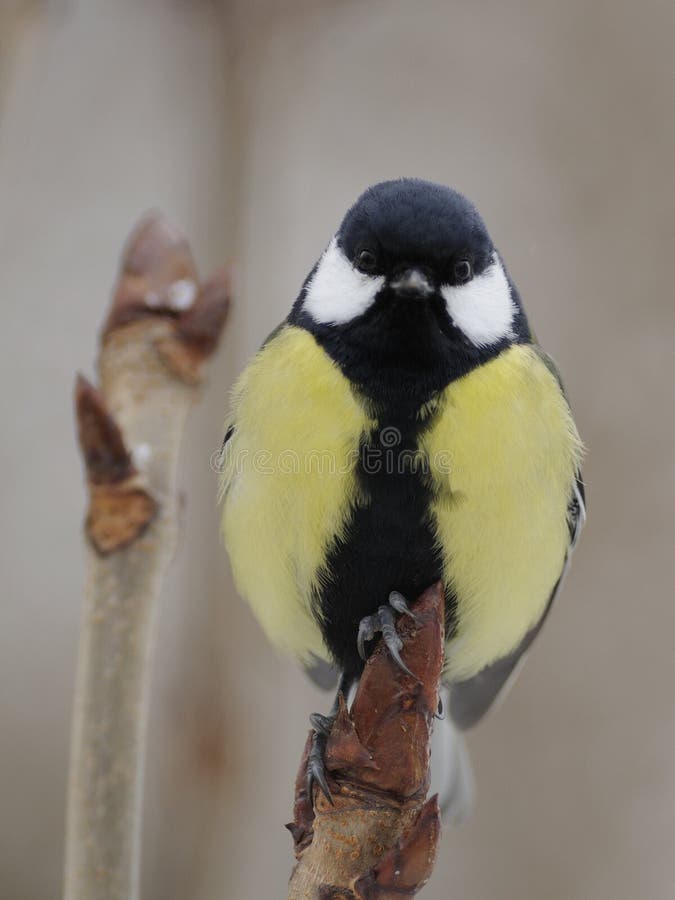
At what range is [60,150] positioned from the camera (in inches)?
99.9

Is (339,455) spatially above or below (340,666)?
above

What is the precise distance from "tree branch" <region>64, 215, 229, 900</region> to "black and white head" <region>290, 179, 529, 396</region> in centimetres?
30

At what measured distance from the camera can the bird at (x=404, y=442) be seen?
1285 millimetres

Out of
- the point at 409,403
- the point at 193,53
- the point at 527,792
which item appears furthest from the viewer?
the point at 527,792

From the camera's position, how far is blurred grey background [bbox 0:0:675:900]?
226 cm

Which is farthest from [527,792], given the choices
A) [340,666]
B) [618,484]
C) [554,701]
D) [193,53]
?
[193,53]

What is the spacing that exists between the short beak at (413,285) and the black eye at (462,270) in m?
0.06

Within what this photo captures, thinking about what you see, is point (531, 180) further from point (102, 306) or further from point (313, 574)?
point (313, 574)

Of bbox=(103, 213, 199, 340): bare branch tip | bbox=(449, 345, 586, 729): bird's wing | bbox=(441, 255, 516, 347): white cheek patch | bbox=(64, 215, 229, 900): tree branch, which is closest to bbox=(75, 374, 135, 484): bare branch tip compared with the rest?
Answer: bbox=(64, 215, 229, 900): tree branch

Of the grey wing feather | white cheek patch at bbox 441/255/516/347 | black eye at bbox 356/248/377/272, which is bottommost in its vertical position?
the grey wing feather

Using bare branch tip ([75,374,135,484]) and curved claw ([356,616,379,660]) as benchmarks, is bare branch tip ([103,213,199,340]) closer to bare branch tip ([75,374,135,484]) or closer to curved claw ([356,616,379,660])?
bare branch tip ([75,374,135,484])

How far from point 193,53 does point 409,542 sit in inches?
54.8

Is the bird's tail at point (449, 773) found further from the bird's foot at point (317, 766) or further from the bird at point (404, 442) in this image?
the bird's foot at point (317, 766)

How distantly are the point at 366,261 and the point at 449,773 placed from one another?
863 mm
